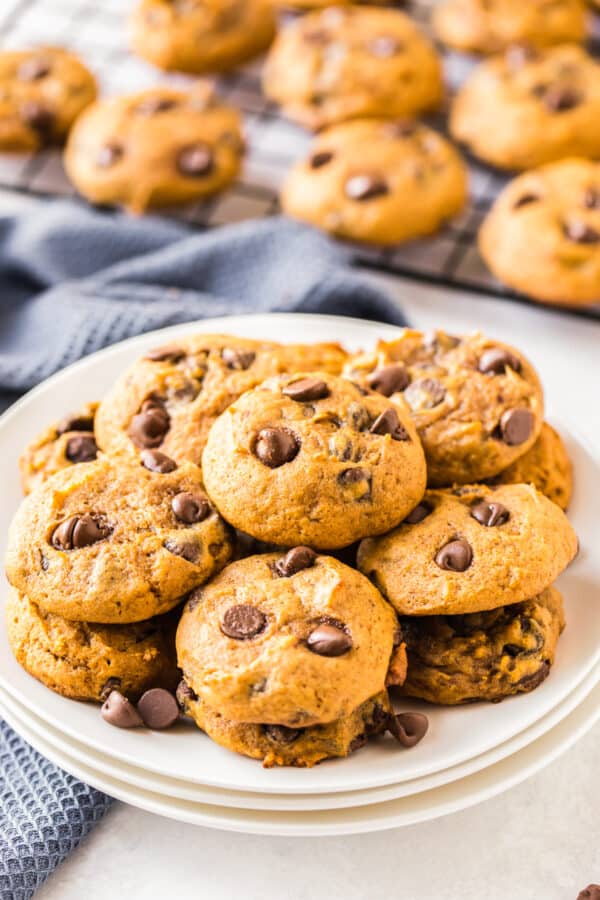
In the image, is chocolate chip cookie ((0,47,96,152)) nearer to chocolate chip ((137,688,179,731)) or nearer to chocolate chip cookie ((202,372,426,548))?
chocolate chip cookie ((202,372,426,548))

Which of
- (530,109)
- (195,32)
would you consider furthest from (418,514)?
(195,32)

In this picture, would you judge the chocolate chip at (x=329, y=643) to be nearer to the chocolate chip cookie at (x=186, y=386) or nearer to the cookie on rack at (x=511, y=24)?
the chocolate chip cookie at (x=186, y=386)

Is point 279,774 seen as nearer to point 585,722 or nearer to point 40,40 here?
point 585,722

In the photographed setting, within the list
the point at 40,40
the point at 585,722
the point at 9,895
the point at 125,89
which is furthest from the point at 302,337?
the point at 40,40

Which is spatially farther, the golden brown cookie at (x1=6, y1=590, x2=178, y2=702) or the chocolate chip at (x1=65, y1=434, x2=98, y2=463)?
the chocolate chip at (x1=65, y1=434, x2=98, y2=463)

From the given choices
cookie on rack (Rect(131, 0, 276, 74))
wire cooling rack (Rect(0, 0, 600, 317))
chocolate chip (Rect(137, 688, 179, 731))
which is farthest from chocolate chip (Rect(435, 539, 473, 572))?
cookie on rack (Rect(131, 0, 276, 74))

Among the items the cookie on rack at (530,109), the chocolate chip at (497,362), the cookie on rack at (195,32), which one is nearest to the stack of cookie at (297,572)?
the chocolate chip at (497,362)

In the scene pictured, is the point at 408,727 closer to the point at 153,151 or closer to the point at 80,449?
the point at 80,449
